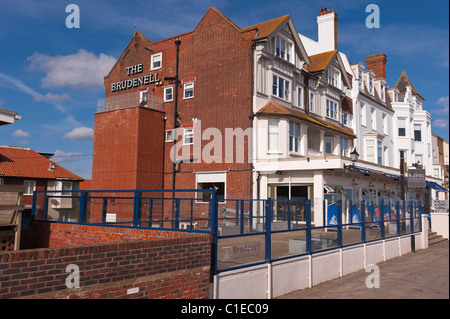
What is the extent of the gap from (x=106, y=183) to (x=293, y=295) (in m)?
20.1

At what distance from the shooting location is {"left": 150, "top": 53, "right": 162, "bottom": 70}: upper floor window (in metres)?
30.1

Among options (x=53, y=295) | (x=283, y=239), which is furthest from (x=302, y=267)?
(x=53, y=295)

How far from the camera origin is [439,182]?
132 feet

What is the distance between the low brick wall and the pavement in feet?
9.92

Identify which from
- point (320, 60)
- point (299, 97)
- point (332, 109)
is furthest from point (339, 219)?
point (332, 109)

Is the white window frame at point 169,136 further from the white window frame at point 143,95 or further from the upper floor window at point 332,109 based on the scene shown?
the upper floor window at point 332,109

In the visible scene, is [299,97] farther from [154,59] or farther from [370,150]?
[154,59]

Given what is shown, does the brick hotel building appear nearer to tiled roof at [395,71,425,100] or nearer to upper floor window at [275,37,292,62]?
upper floor window at [275,37,292,62]

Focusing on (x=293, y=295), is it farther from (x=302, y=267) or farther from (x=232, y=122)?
(x=232, y=122)

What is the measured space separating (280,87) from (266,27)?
3966mm

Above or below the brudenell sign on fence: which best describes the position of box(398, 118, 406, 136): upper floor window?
above

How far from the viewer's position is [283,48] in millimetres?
26609

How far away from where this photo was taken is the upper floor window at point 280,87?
25719 mm

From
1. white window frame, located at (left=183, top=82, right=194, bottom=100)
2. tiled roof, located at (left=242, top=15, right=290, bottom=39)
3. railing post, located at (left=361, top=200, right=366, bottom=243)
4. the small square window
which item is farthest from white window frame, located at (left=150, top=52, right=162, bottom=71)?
railing post, located at (left=361, top=200, right=366, bottom=243)
